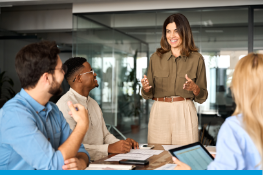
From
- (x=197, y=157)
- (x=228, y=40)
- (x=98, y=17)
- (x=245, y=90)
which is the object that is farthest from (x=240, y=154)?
(x=98, y=17)

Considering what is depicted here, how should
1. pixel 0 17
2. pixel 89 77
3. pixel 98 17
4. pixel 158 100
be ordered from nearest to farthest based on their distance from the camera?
pixel 89 77 → pixel 158 100 → pixel 98 17 → pixel 0 17

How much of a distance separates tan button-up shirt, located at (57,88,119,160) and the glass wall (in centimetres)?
317

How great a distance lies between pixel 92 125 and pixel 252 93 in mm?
1495

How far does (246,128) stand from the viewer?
112 centimetres

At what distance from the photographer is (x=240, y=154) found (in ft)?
3.60

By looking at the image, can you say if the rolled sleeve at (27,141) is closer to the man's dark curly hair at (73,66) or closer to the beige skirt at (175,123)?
the man's dark curly hair at (73,66)

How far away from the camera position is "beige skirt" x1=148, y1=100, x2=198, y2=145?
2.57m

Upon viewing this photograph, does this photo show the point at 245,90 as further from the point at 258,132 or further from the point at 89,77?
the point at 89,77

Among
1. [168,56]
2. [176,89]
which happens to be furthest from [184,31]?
[176,89]

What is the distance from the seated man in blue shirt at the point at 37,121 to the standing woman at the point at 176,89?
1.07m

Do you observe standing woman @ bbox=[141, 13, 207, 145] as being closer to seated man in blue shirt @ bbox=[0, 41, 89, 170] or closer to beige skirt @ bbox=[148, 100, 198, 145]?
beige skirt @ bbox=[148, 100, 198, 145]

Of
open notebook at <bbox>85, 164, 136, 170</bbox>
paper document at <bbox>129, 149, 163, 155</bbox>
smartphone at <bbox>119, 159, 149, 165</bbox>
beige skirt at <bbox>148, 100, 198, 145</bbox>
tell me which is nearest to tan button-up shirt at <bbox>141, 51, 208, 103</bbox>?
beige skirt at <bbox>148, 100, 198, 145</bbox>

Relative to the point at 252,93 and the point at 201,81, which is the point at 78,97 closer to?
the point at 201,81

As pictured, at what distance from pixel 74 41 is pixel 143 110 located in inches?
78.6
